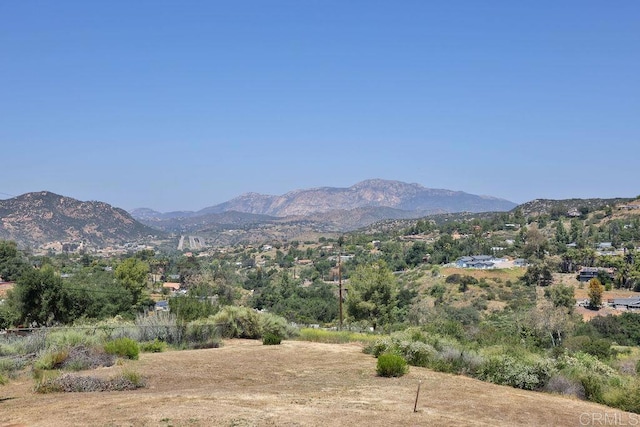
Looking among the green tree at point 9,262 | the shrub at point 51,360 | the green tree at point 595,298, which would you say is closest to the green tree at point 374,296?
the shrub at point 51,360

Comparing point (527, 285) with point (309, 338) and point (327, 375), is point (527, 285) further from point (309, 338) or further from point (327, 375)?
point (327, 375)

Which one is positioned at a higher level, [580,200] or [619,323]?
[580,200]

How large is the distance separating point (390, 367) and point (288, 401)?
4937 millimetres

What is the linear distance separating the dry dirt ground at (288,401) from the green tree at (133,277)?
38.7 m

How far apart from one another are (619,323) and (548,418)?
4206cm

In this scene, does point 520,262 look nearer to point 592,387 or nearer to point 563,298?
point 563,298

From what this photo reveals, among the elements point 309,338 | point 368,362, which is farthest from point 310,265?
point 368,362

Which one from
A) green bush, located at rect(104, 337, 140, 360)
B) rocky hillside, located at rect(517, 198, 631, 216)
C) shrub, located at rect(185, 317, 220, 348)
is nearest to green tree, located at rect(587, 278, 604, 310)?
shrub, located at rect(185, 317, 220, 348)

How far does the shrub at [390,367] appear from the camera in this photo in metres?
16.5

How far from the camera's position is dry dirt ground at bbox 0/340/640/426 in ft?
34.3

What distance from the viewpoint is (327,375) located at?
16.7m

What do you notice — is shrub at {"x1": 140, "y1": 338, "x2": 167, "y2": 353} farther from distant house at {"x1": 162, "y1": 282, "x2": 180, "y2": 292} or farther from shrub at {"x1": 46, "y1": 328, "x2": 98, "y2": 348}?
distant house at {"x1": 162, "y1": 282, "x2": 180, "y2": 292}

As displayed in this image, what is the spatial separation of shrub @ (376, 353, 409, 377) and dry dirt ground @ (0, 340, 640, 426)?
0.30 metres

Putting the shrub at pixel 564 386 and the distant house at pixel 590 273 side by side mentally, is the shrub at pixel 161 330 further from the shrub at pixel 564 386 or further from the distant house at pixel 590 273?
the distant house at pixel 590 273
